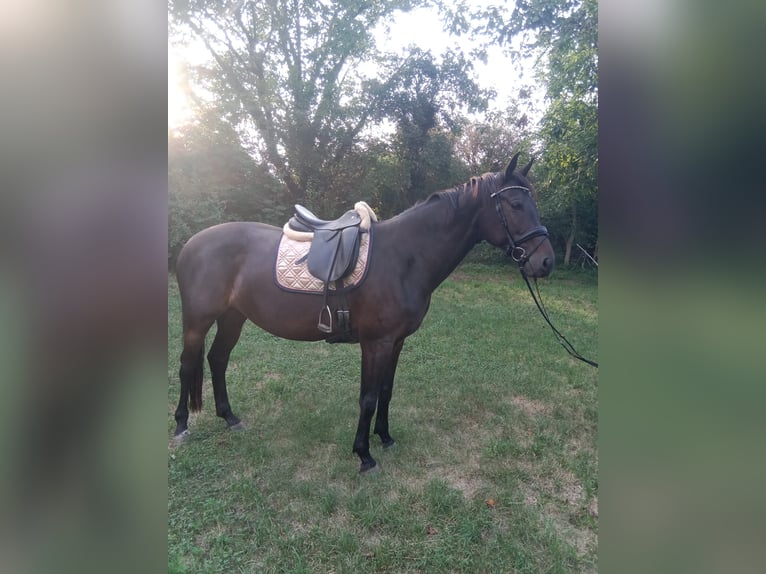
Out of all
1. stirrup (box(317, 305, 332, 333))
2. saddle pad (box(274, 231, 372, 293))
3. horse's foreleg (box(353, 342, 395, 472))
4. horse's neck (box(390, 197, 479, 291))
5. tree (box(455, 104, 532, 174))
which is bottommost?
horse's foreleg (box(353, 342, 395, 472))

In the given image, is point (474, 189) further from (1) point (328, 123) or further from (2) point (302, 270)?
(1) point (328, 123)

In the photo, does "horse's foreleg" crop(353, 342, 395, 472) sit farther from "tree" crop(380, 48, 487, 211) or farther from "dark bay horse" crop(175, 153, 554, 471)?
"tree" crop(380, 48, 487, 211)

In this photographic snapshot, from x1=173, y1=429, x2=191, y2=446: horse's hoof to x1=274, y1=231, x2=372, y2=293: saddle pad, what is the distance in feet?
5.09

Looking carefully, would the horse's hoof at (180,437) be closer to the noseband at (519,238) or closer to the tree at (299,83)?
the noseband at (519,238)

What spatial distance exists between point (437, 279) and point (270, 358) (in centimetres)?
329

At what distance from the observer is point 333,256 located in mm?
2746

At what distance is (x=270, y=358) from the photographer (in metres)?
5.29

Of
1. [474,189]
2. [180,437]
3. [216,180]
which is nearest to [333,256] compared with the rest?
[474,189]

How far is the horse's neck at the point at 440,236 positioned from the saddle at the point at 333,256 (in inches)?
16.0

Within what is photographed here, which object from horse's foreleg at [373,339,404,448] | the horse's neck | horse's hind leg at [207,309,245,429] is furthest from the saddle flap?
horse's hind leg at [207,309,245,429]

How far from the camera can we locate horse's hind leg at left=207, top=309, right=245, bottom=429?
344cm
